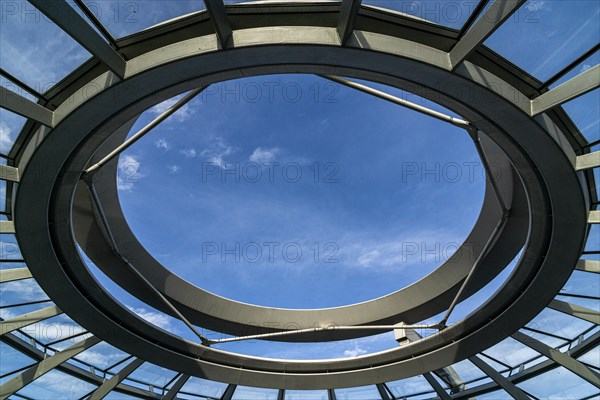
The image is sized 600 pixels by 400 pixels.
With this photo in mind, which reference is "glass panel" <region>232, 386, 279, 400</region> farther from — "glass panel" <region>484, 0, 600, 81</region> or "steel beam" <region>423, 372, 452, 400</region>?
Result: "glass panel" <region>484, 0, 600, 81</region>

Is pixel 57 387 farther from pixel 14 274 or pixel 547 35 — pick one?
pixel 547 35

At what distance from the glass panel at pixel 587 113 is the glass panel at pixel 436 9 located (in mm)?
3413

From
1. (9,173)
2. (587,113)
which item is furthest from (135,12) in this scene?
(587,113)

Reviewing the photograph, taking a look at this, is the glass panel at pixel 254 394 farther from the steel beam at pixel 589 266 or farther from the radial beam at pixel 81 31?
the radial beam at pixel 81 31

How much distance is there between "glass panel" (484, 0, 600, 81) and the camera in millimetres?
7641

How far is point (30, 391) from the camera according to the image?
1781 centimetres

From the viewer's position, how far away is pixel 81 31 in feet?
23.5

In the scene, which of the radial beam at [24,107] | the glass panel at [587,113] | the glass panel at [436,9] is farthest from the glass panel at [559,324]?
the radial beam at [24,107]

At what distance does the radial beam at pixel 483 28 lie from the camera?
686 centimetres

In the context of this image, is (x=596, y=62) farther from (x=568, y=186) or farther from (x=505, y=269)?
(x=505, y=269)

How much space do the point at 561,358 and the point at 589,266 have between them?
523 centimetres

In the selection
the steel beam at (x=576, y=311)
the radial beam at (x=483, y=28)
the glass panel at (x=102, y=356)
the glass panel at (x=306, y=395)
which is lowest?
the glass panel at (x=306, y=395)

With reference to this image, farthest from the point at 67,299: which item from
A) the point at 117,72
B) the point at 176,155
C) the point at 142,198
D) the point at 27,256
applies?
the point at 117,72

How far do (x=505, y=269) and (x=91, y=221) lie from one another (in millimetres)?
14516
